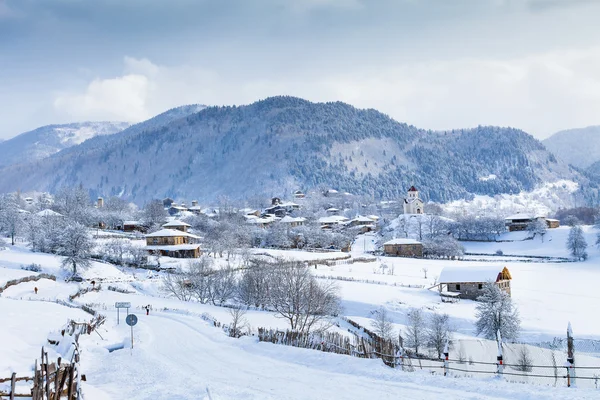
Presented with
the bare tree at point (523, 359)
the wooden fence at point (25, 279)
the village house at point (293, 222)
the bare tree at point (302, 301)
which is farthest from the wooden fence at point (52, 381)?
the village house at point (293, 222)

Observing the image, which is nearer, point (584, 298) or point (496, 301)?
point (496, 301)

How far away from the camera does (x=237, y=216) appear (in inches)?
5994

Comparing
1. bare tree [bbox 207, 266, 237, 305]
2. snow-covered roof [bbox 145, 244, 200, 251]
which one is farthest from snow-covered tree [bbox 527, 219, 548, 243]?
bare tree [bbox 207, 266, 237, 305]

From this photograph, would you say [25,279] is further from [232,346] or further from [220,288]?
[232,346]

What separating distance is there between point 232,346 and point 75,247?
4918 cm

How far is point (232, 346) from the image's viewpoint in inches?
1080

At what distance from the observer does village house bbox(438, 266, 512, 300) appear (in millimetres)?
64312

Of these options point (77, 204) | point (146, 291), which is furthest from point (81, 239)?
point (77, 204)

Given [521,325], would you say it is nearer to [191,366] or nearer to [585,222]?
[191,366]

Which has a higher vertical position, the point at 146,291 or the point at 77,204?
the point at 77,204

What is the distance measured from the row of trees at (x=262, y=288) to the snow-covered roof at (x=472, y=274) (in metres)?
15.8

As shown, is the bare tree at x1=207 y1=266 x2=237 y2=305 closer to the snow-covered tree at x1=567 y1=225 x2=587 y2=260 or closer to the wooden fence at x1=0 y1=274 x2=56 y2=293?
the wooden fence at x1=0 y1=274 x2=56 y2=293

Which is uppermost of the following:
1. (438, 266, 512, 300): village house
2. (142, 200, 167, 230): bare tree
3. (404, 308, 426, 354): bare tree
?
(142, 200, 167, 230): bare tree

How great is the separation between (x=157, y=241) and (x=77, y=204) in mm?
61432
